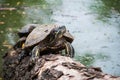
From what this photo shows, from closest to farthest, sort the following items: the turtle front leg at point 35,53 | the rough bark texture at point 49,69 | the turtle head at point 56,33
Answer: the rough bark texture at point 49,69, the turtle front leg at point 35,53, the turtle head at point 56,33

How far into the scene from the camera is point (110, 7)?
11852mm

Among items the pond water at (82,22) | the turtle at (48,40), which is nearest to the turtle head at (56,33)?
the turtle at (48,40)

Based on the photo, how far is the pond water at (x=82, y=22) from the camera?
302 inches

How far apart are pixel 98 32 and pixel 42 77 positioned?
5228 mm

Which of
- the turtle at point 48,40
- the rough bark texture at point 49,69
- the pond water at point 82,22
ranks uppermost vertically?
the turtle at point 48,40

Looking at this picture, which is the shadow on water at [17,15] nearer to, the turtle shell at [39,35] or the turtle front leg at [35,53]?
the turtle shell at [39,35]

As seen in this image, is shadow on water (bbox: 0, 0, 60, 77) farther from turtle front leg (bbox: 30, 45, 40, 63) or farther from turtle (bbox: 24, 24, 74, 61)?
turtle front leg (bbox: 30, 45, 40, 63)

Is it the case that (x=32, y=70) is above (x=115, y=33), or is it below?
above

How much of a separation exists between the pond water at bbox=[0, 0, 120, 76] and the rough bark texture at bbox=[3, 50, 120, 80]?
2.19 m

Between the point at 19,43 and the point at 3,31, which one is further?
the point at 3,31

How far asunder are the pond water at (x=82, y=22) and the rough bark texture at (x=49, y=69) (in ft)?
7.17

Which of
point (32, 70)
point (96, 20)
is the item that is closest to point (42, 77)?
point (32, 70)

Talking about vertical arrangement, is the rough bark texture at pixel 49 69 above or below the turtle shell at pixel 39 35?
below

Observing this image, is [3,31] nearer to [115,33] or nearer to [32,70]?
[115,33]
